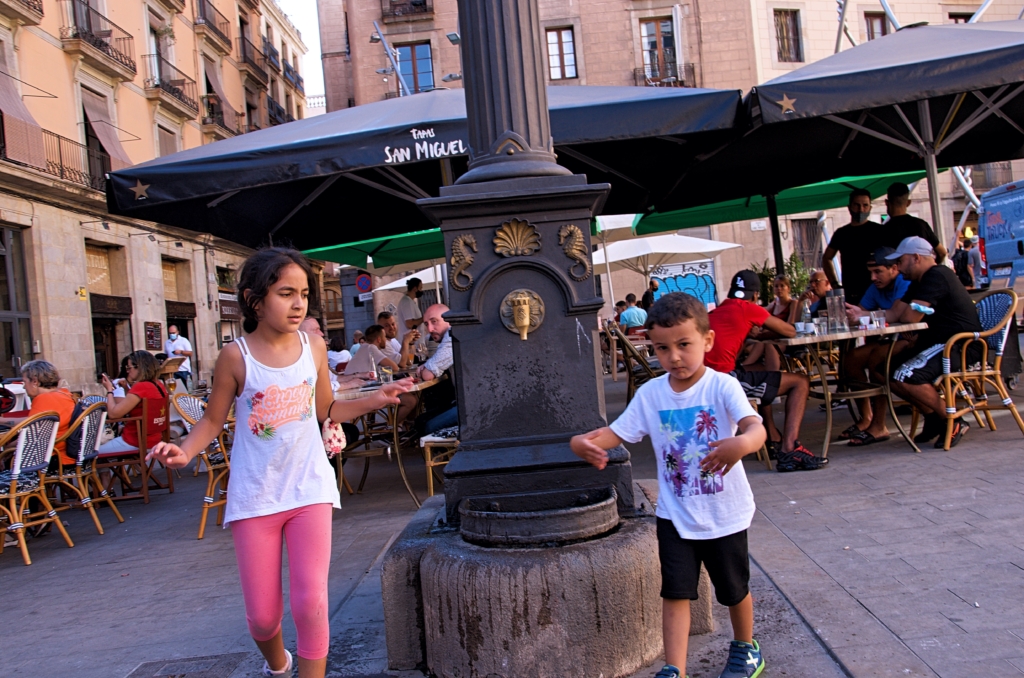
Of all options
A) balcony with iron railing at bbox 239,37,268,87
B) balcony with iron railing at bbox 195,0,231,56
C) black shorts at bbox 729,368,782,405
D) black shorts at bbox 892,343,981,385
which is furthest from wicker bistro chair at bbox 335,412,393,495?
balcony with iron railing at bbox 239,37,268,87

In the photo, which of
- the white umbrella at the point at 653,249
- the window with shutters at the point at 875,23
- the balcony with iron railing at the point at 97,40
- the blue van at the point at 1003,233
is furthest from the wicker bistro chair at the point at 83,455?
the window with shutters at the point at 875,23

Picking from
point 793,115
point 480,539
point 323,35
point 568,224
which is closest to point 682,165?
point 793,115

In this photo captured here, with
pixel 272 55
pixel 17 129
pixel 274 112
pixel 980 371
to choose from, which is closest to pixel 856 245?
pixel 980 371

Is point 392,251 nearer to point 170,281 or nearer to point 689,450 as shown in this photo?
point 689,450

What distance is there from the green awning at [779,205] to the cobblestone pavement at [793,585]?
17.1 ft

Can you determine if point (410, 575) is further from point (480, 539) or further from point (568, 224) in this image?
point (568, 224)

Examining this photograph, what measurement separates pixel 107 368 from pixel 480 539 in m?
23.8

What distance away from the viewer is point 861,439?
6.02 meters

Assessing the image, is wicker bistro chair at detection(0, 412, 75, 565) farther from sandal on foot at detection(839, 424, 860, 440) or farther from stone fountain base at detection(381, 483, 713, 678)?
sandal on foot at detection(839, 424, 860, 440)

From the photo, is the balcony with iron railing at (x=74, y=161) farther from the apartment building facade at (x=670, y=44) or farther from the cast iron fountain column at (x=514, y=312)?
the cast iron fountain column at (x=514, y=312)

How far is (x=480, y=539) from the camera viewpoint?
278cm

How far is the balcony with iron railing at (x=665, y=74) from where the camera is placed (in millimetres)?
26766

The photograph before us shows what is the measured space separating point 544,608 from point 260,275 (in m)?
1.39

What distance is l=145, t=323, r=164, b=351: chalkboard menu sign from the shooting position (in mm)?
24122
